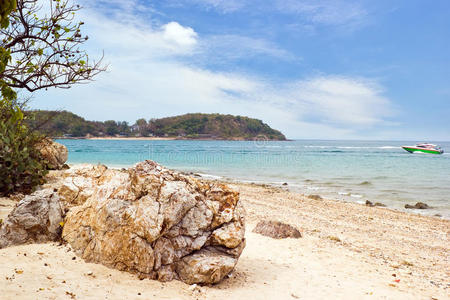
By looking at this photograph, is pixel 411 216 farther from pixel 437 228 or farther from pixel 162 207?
pixel 162 207

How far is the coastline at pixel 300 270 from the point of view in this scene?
14.4 feet

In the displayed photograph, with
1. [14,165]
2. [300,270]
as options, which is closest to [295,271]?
[300,270]

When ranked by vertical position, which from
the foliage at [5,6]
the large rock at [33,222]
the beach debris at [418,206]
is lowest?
the beach debris at [418,206]

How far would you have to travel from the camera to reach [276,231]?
8.41 m

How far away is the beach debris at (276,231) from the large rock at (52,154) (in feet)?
35.0

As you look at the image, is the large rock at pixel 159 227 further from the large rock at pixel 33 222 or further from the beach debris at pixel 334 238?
the beach debris at pixel 334 238

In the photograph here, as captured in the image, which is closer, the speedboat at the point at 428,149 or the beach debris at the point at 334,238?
the beach debris at the point at 334,238

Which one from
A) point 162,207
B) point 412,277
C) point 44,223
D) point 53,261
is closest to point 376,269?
point 412,277

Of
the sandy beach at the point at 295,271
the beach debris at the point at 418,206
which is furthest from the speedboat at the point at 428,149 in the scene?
the sandy beach at the point at 295,271

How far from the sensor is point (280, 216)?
11.8 m

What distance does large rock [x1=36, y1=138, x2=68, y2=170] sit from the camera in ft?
47.8

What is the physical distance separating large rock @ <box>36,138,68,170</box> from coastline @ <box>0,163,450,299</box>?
637 cm

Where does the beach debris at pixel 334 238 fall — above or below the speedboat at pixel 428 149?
below

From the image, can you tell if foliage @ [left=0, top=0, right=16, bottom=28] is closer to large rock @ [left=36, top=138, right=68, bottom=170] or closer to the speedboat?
large rock @ [left=36, top=138, right=68, bottom=170]
